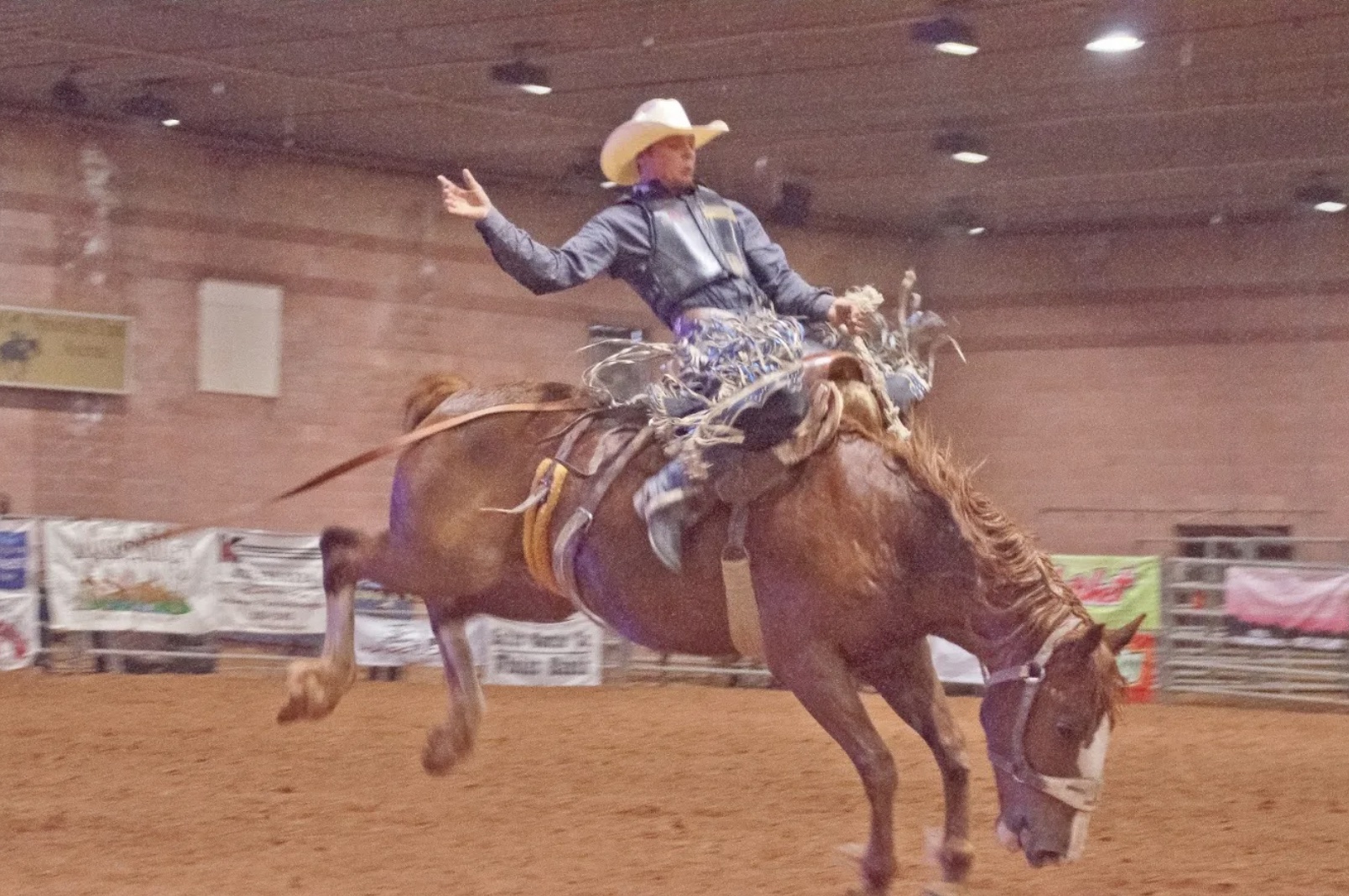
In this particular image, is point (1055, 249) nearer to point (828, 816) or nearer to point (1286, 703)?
point (1286, 703)

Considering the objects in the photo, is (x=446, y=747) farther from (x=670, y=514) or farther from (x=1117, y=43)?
(x=1117, y=43)

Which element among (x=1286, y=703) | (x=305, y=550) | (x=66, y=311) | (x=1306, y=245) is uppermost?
(x=1306, y=245)

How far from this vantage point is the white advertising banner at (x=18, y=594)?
1259 cm

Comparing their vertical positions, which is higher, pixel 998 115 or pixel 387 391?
pixel 998 115

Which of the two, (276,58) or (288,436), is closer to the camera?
(276,58)

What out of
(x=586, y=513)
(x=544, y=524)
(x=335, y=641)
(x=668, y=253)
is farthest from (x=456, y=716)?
(x=668, y=253)

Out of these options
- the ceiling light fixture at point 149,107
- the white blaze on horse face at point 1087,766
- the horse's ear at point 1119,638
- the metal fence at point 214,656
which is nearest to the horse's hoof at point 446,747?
the white blaze on horse face at point 1087,766

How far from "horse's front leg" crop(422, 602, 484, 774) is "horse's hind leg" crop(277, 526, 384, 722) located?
0.32 m

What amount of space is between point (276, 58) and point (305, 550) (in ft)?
13.5

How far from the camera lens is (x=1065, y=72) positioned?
13.2 m

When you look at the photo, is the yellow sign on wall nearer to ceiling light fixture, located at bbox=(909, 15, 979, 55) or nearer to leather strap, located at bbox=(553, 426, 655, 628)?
ceiling light fixture, located at bbox=(909, 15, 979, 55)

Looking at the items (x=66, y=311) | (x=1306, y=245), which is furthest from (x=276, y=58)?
(x=1306, y=245)

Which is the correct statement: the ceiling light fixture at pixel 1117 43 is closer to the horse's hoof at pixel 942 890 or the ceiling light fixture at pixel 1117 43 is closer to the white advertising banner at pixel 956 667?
the white advertising banner at pixel 956 667

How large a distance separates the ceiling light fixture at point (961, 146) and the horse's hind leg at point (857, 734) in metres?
11.3
